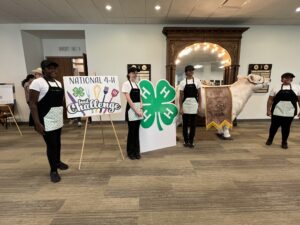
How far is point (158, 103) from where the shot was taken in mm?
3184

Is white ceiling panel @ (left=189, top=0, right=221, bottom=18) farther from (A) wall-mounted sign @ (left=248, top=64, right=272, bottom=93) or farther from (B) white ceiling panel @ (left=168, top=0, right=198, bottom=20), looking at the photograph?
(A) wall-mounted sign @ (left=248, top=64, right=272, bottom=93)

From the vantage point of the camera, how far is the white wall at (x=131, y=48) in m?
5.10

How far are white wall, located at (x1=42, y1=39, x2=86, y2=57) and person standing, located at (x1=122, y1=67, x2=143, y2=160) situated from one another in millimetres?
4038

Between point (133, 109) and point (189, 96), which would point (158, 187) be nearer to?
point (133, 109)

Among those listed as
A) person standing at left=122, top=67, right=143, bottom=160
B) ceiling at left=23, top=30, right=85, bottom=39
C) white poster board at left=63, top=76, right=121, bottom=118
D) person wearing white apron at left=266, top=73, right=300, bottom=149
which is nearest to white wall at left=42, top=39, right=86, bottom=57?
ceiling at left=23, top=30, right=85, bottom=39

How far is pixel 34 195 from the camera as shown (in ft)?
6.83

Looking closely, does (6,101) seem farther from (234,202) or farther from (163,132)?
(234,202)

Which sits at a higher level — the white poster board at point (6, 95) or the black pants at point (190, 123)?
the white poster board at point (6, 95)

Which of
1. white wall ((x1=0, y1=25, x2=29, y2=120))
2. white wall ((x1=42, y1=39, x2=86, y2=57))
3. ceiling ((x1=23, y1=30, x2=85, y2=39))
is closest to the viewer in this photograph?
white wall ((x1=0, y1=25, x2=29, y2=120))

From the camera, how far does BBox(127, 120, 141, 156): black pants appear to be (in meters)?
2.91

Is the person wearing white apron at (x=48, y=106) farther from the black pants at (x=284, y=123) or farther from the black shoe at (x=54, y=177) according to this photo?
the black pants at (x=284, y=123)

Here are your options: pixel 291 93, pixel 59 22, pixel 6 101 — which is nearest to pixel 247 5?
pixel 291 93

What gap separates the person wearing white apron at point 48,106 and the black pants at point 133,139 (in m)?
1.06

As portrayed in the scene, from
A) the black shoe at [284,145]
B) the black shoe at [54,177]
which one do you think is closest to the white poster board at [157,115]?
the black shoe at [54,177]
